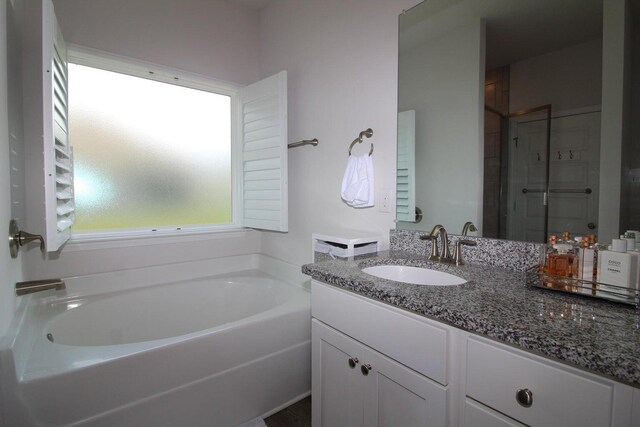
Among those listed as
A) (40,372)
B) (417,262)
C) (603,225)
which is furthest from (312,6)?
(40,372)

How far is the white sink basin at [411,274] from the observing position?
4.42 ft

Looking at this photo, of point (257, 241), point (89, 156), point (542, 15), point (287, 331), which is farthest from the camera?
point (257, 241)

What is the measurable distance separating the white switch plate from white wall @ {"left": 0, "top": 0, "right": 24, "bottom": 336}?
163 centimetres

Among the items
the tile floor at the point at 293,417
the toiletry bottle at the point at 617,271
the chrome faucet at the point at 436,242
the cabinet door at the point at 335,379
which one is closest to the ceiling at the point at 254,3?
the chrome faucet at the point at 436,242

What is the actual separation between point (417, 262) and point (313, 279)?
0.47 m

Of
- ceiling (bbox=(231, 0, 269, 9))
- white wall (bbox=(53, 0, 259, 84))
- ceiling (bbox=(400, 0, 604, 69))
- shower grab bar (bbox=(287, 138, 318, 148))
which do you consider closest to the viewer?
ceiling (bbox=(400, 0, 604, 69))

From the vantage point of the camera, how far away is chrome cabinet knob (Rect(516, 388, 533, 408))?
0.71 m

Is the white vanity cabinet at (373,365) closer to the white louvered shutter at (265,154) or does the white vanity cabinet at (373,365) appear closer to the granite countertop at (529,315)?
the granite countertop at (529,315)

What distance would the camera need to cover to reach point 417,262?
144 centimetres

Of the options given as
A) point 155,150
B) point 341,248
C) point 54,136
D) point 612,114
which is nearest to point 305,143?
point 341,248

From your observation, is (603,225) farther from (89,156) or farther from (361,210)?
Result: (89,156)

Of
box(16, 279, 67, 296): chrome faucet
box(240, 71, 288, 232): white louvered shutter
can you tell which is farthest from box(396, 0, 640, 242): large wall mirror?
box(16, 279, 67, 296): chrome faucet

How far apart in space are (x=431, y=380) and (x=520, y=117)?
1024 mm

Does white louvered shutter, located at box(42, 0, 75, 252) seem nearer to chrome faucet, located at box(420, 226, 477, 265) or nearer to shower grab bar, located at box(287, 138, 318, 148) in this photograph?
shower grab bar, located at box(287, 138, 318, 148)
